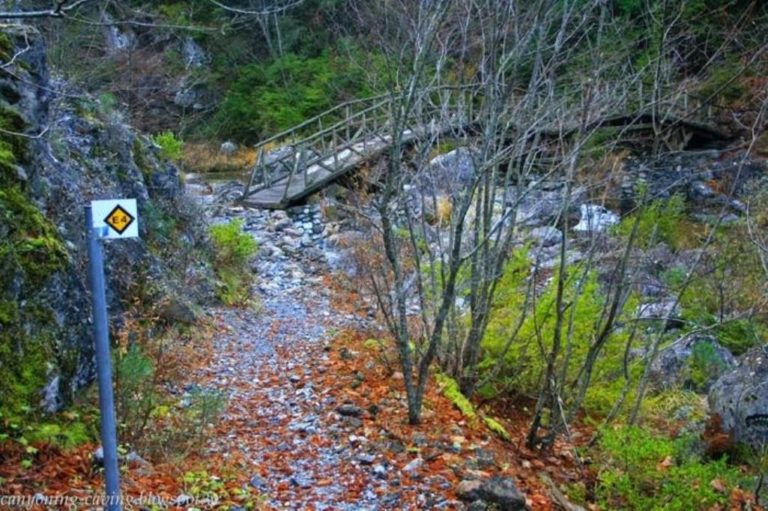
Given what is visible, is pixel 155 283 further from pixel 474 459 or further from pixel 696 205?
pixel 696 205

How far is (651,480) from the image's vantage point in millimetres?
4020

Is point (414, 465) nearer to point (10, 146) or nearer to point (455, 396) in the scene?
point (455, 396)

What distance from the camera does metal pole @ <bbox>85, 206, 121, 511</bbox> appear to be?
2307 millimetres

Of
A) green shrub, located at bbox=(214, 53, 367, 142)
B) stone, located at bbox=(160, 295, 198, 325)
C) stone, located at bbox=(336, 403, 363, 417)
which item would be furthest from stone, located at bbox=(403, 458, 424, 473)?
green shrub, located at bbox=(214, 53, 367, 142)

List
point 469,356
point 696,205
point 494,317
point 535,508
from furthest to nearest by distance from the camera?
point 696,205 < point 494,317 < point 469,356 < point 535,508

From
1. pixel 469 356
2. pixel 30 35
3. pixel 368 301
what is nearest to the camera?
pixel 30 35

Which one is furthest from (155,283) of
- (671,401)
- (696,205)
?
(696,205)

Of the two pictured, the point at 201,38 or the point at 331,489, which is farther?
the point at 201,38

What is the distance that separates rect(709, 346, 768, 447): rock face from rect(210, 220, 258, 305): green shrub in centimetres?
568

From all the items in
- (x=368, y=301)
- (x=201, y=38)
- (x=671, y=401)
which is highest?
(x=201, y=38)

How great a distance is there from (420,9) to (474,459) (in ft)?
9.77

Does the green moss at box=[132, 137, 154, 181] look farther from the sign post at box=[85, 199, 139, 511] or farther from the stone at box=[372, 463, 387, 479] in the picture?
the sign post at box=[85, 199, 139, 511]

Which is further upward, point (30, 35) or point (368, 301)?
point (30, 35)

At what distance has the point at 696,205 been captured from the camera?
14.2 meters
